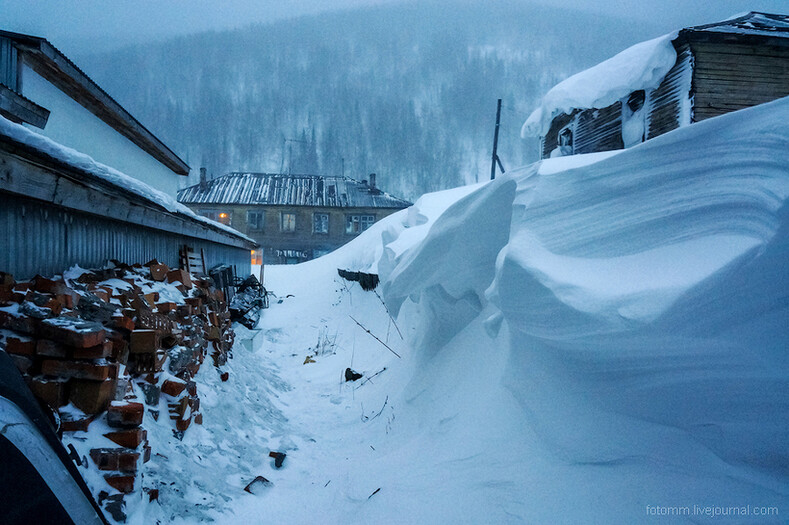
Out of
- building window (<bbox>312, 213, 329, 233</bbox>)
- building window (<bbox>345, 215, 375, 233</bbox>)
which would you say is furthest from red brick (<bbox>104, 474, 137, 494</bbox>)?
building window (<bbox>312, 213, 329, 233</bbox>)

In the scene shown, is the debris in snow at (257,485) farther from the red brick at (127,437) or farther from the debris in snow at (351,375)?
the debris in snow at (351,375)

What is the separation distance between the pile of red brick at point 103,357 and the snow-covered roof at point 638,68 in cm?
1380

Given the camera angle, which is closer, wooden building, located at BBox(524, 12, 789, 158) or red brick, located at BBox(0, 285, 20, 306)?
red brick, located at BBox(0, 285, 20, 306)

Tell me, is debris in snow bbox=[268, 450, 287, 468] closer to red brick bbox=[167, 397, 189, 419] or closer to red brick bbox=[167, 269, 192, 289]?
red brick bbox=[167, 397, 189, 419]

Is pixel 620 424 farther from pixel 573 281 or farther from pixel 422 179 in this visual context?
pixel 422 179

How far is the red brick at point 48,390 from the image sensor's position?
2.07 m

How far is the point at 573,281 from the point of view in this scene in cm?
214

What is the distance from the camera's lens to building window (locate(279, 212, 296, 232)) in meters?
27.7

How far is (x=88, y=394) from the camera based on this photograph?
7.24ft

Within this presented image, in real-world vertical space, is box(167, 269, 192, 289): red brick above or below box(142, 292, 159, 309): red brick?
above

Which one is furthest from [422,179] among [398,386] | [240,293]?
[398,386]

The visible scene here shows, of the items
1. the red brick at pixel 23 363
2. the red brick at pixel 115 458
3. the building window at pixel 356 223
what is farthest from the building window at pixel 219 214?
the red brick at pixel 115 458

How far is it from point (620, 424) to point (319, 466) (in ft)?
8.63

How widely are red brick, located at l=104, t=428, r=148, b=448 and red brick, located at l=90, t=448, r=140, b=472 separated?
0.18 ft
